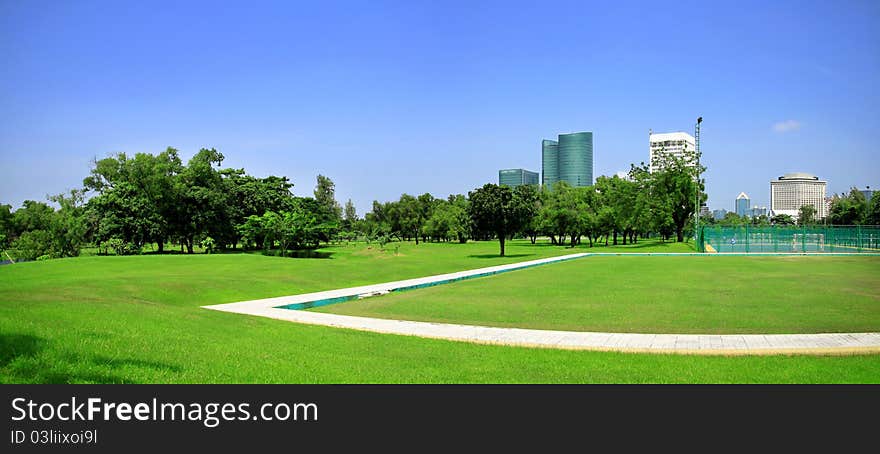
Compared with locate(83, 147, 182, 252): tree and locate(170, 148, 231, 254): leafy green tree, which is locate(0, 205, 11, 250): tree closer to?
locate(83, 147, 182, 252): tree

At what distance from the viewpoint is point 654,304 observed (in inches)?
563

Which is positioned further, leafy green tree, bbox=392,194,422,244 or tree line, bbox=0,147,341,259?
leafy green tree, bbox=392,194,422,244

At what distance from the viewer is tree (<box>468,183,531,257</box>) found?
41.7 m

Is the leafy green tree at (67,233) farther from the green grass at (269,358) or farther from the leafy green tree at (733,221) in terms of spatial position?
the leafy green tree at (733,221)

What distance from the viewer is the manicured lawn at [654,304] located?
1118 cm

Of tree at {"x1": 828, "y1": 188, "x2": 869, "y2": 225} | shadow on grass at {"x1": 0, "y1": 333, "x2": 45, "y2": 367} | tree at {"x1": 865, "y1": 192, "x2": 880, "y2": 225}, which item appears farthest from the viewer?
tree at {"x1": 828, "y1": 188, "x2": 869, "y2": 225}

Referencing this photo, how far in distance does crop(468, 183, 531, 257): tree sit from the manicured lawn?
1939 centimetres

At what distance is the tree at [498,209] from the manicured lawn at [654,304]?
19387 mm

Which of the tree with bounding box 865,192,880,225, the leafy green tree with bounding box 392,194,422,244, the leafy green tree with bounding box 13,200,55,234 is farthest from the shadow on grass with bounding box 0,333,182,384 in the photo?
the tree with bounding box 865,192,880,225

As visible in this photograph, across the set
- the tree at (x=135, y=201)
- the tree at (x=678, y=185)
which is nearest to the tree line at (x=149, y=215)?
the tree at (x=135, y=201)
